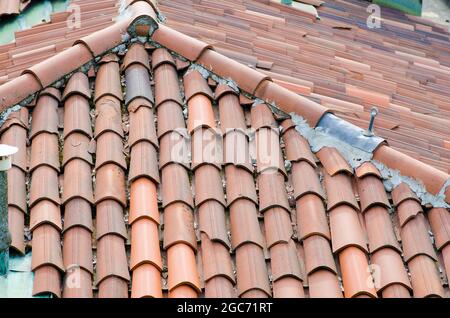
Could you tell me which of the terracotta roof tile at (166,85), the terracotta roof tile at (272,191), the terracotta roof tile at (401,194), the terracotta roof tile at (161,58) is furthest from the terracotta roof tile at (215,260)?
the terracotta roof tile at (161,58)

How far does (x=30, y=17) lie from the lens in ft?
46.3

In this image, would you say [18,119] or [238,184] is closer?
[238,184]

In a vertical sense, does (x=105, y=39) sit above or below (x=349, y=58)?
below

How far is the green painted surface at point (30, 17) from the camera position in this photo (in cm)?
1384

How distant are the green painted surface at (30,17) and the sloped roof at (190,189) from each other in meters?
2.45

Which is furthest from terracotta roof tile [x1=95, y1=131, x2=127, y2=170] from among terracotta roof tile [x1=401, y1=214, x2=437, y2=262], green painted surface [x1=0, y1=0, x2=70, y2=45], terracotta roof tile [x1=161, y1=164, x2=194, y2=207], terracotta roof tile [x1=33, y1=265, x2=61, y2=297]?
green painted surface [x1=0, y1=0, x2=70, y2=45]

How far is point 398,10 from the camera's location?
16297 mm

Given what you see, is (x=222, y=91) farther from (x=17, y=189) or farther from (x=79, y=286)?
(x=79, y=286)

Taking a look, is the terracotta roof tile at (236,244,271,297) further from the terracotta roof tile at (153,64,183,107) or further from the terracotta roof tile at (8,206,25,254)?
the terracotta roof tile at (153,64,183,107)

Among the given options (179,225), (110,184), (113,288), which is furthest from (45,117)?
(113,288)

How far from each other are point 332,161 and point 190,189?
1.33m

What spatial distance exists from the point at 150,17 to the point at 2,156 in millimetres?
3101

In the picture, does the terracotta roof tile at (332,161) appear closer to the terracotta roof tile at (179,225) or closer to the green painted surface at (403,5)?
the terracotta roof tile at (179,225)
